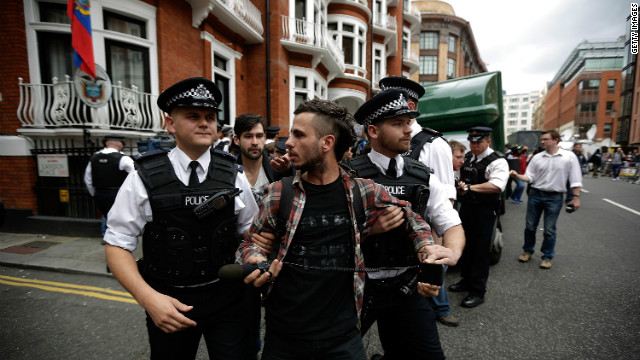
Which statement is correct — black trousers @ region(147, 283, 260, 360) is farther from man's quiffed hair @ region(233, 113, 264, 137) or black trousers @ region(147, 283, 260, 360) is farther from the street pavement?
man's quiffed hair @ region(233, 113, 264, 137)

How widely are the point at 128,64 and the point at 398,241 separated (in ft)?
28.3

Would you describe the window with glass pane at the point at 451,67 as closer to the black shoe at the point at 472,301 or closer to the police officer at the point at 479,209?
the police officer at the point at 479,209

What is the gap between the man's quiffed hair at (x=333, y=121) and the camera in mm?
1558

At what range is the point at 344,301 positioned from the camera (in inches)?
63.3

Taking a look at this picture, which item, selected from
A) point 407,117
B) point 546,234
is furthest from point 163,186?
point 546,234

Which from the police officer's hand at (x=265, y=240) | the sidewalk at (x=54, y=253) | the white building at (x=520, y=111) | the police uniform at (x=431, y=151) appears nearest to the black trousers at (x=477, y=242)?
the police uniform at (x=431, y=151)

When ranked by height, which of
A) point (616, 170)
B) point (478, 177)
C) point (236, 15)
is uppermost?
point (236, 15)

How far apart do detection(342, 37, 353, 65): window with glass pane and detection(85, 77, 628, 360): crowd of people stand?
17.9 m

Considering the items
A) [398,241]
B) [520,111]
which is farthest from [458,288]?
[520,111]

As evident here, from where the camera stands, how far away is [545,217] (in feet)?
16.5

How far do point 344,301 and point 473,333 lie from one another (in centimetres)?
234

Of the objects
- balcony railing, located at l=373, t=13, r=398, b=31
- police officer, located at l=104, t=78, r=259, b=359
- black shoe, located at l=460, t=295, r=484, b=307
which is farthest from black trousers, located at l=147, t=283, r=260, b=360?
balcony railing, located at l=373, t=13, r=398, b=31

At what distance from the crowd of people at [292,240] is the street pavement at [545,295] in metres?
1.00

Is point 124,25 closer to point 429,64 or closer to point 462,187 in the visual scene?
point 462,187
